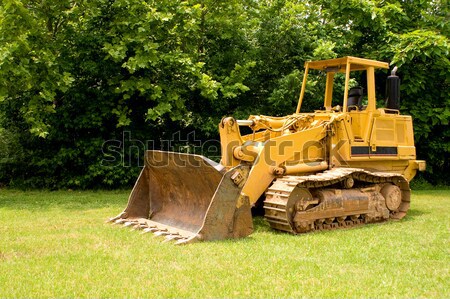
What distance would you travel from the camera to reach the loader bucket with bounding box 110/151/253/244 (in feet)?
22.6

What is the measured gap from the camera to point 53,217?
9.08 meters

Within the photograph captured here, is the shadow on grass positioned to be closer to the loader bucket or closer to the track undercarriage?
the loader bucket

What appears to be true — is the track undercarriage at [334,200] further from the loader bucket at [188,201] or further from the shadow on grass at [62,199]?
the shadow on grass at [62,199]

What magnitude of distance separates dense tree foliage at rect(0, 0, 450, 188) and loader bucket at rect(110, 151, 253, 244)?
3852 millimetres

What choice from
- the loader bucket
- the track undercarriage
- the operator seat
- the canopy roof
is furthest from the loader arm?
the operator seat

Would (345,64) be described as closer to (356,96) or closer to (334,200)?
(356,96)

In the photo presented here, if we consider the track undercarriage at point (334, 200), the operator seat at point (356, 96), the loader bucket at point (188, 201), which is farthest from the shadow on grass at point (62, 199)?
the operator seat at point (356, 96)

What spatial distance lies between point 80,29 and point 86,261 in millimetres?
8606

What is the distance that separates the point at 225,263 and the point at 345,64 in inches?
212

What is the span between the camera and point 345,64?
31.6 feet

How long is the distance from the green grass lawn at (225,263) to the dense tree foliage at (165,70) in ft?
14.8

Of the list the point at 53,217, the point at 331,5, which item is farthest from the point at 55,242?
the point at 331,5

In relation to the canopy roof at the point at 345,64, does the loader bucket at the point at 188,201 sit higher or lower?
lower

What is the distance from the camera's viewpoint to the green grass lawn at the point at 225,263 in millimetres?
4844
